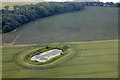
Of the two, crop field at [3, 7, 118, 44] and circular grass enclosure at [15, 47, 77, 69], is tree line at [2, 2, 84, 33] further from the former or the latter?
circular grass enclosure at [15, 47, 77, 69]

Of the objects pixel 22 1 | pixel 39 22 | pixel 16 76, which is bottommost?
pixel 16 76

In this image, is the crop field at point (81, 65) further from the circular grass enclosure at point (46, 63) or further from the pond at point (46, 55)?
the pond at point (46, 55)

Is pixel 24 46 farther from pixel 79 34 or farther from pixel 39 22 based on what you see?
pixel 39 22

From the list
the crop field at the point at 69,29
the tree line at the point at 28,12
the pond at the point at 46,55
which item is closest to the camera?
the pond at the point at 46,55

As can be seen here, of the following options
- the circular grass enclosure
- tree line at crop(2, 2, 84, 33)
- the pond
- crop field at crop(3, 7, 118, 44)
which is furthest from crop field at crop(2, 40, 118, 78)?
tree line at crop(2, 2, 84, 33)

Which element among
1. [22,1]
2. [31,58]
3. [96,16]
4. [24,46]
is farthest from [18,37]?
[22,1]

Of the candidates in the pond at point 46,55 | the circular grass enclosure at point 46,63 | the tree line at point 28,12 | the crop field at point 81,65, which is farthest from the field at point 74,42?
the pond at point 46,55
